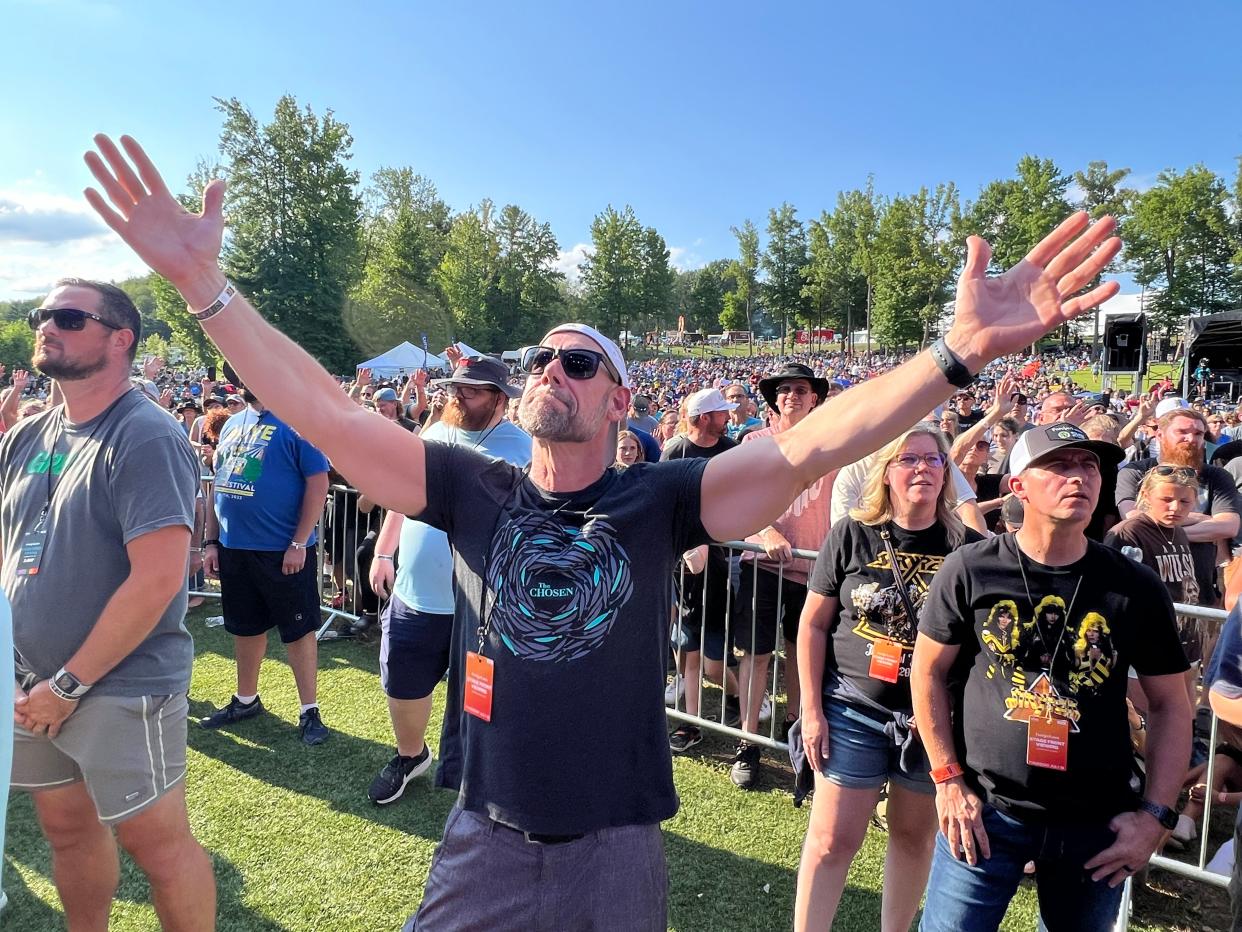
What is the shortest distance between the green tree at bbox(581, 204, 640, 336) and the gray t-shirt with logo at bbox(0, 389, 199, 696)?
60523 mm

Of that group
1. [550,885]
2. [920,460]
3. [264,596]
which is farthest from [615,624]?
[264,596]

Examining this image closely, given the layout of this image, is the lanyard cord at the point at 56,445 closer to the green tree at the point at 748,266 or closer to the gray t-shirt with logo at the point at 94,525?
the gray t-shirt with logo at the point at 94,525

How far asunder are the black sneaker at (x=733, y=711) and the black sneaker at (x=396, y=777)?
205 centimetres

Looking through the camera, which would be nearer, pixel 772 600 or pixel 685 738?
pixel 772 600

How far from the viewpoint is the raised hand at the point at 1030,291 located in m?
1.59

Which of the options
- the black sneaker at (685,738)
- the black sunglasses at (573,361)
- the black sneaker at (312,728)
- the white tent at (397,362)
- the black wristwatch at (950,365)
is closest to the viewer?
the black wristwatch at (950,365)

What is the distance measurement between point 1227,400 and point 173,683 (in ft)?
94.5

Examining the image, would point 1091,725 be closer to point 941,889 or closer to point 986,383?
point 941,889

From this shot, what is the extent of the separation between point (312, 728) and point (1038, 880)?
12.9 ft

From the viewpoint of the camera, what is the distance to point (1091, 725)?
6.91ft

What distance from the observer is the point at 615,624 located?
5.83 feet

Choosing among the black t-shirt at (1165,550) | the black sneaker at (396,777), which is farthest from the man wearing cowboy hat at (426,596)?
the black t-shirt at (1165,550)

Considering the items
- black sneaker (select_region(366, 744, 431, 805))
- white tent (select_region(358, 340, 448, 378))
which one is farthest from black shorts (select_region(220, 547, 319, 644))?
white tent (select_region(358, 340, 448, 378))

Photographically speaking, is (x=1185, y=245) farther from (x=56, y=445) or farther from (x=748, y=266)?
(x=56, y=445)
